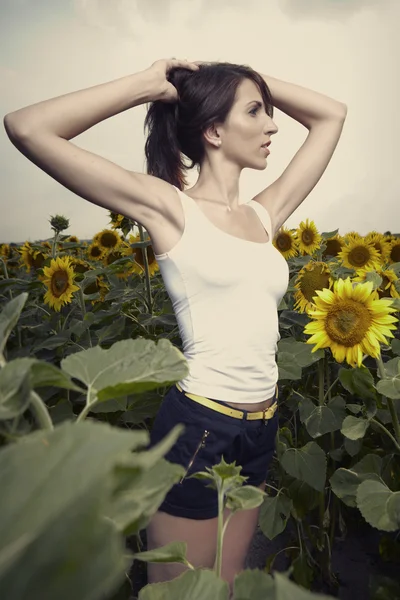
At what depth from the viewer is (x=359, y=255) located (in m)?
2.50

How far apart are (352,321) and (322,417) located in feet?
1.27

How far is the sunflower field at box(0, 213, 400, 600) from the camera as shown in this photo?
17 centimetres

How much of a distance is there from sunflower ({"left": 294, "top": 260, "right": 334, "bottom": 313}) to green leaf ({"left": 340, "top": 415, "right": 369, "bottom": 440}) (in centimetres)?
53

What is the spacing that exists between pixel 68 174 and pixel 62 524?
1112 mm

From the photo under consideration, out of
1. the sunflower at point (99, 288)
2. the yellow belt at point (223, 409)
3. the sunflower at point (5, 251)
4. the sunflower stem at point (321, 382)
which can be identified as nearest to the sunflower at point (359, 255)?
the sunflower stem at point (321, 382)

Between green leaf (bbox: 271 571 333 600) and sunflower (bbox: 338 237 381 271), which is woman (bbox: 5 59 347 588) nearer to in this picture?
green leaf (bbox: 271 571 333 600)

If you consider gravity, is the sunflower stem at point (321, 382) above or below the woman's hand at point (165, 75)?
below

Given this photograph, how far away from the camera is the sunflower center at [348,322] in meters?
1.17

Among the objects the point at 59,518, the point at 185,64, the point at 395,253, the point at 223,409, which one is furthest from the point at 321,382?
the point at 395,253

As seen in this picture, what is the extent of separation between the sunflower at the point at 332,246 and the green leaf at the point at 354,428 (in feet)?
5.83

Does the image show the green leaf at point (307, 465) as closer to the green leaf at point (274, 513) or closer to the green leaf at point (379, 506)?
the green leaf at point (274, 513)

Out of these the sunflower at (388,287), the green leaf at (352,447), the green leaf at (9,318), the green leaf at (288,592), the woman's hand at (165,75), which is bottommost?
the green leaf at (352,447)

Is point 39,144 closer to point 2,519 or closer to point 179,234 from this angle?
point 179,234

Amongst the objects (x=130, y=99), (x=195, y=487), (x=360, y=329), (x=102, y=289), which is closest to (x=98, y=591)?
(x=195, y=487)
